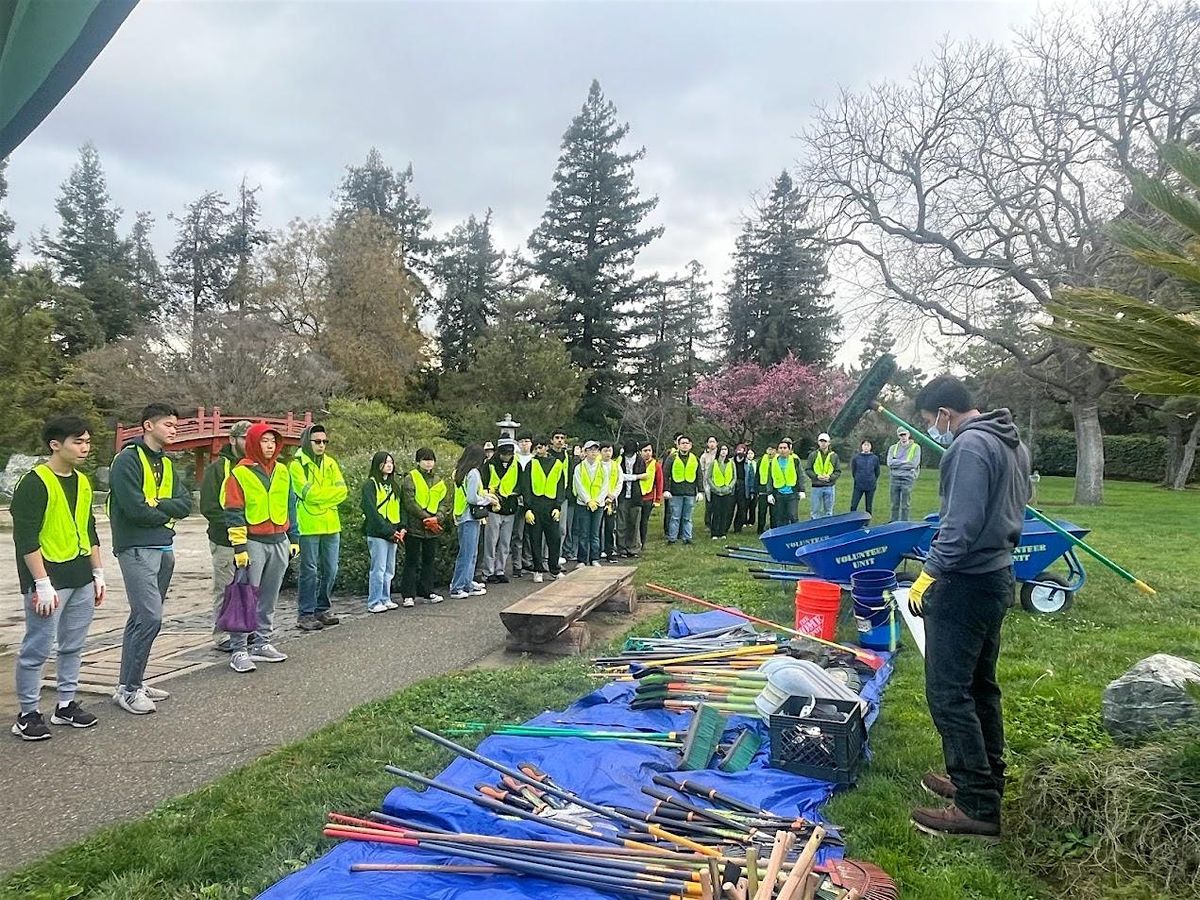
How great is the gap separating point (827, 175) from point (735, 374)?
503 inches

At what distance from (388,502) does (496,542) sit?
90.5 inches

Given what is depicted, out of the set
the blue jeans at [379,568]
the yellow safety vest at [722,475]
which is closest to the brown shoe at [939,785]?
the blue jeans at [379,568]

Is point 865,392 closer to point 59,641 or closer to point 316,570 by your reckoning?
point 316,570

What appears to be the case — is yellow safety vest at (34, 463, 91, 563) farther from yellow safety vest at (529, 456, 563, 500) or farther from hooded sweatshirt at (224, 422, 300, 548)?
yellow safety vest at (529, 456, 563, 500)

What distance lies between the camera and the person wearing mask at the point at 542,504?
10719 millimetres

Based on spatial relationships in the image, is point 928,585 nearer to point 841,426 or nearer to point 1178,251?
point 1178,251

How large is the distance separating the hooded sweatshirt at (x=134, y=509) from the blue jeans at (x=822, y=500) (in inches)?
438

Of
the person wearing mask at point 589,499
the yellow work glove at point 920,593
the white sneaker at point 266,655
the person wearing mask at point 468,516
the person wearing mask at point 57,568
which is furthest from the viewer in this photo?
the person wearing mask at point 589,499

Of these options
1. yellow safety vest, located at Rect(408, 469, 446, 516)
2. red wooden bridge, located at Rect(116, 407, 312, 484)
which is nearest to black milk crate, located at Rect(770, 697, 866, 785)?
yellow safety vest, located at Rect(408, 469, 446, 516)

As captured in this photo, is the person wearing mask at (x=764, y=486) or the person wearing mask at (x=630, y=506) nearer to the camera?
the person wearing mask at (x=630, y=506)

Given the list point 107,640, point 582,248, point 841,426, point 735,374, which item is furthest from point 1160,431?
point 107,640

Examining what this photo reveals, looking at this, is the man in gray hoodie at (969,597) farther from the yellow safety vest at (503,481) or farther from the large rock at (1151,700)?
the yellow safety vest at (503,481)

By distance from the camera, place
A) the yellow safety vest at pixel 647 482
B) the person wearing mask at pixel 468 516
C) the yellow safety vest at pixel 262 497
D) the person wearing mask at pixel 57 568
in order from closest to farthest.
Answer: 1. the person wearing mask at pixel 57 568
2. the yellow safety vest at pixel 262 497
3. the person wearing mask at pixel 468 516
4. the yellow safety vest at pixel 647 482

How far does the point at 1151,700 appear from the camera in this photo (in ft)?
13.3
